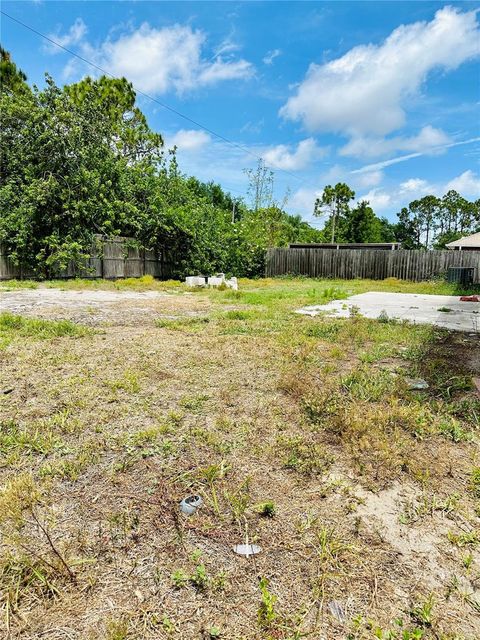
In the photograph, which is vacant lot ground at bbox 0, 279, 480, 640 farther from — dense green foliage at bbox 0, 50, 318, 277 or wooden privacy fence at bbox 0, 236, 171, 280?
wooden privacy fence at bbox 0, 236, 171, 280

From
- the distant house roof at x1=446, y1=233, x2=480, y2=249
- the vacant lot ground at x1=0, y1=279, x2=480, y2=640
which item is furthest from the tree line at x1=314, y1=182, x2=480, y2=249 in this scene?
the vacant lot ground at x1=0, y1=279, x2=480, y2=640

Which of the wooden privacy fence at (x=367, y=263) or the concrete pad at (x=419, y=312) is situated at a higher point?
the wooden privacy fence at (x=367, y=263)

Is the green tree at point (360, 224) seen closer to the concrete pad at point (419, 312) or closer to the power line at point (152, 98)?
the power line at point (152, 98)

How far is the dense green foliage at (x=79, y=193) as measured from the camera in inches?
466

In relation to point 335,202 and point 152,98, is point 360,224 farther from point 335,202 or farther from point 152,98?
point 152,98

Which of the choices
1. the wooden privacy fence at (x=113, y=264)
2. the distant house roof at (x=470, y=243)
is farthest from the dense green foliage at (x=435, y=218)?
the wooden privacy fence at (x=113, y=264)

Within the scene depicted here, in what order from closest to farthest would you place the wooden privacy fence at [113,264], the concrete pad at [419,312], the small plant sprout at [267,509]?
1. the small plant sprout at [267,509]
2. the concrete pad at [419,312]
3. the wooden privacy fence at [113,264]

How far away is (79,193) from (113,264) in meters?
2.66

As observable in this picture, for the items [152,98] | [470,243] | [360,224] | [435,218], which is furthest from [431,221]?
[152,98]

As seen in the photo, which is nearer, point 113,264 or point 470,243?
point 113,264

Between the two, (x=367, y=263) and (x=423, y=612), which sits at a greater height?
(x=367, y=263)

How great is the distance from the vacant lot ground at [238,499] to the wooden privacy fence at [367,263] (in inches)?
555

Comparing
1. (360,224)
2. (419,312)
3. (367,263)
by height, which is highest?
(360,224)

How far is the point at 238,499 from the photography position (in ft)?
4.90
